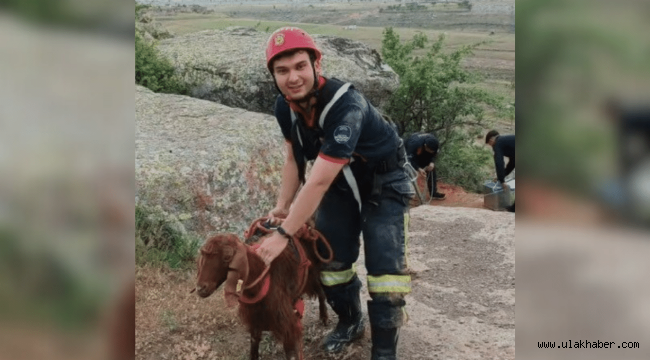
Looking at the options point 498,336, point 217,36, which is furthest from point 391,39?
point 498,336

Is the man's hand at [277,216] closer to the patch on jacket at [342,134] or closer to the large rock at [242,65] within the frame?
the patch on jacket at [342,134]

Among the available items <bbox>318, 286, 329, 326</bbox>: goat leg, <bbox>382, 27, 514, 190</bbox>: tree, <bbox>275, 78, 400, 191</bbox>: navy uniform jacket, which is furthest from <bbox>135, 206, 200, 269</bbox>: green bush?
<bbox>382, 27, 514, 190</bbox>: tree

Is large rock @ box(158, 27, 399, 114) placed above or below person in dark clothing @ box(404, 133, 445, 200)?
above

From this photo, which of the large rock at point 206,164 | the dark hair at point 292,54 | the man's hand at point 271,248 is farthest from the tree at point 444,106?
the man's hand at point 271,248

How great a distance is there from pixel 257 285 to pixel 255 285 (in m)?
0.01

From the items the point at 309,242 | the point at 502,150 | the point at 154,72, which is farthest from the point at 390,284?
the point at 154,72

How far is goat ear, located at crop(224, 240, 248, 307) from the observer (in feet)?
7.91

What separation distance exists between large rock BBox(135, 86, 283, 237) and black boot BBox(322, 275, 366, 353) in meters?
1.36

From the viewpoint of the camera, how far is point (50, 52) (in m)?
1.45

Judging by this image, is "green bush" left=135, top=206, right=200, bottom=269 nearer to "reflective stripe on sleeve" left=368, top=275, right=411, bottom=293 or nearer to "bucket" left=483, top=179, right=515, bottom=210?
"reflective stripe on sleeve" left=368, top=275, right=411, bottom=293

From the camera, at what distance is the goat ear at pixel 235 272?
7.91 feet

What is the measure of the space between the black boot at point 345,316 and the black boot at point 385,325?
277mm

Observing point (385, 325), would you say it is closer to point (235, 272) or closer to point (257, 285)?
point (257, 285)

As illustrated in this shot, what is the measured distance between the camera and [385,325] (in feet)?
9.60
